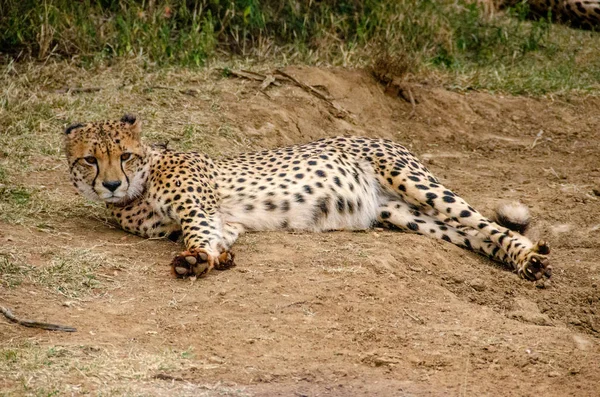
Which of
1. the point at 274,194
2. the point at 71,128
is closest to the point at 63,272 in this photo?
the point at 71,128

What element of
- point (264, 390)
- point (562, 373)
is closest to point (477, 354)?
point (562, 373)

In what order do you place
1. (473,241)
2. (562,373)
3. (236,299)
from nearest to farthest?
(562,373)
(236,299)
(473,241)

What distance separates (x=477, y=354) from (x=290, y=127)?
13.6 ft

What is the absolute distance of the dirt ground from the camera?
173 inches

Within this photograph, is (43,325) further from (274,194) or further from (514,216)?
(514,216)

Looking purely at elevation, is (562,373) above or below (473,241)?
above

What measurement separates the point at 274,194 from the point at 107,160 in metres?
1.06

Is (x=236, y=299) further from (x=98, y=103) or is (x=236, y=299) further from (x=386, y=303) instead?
(x=98, y=103)

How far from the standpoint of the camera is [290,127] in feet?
28.3

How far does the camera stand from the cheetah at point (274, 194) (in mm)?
6145

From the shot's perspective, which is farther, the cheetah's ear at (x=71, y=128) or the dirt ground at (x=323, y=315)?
the cheetah's ear at (x=71, y=128)

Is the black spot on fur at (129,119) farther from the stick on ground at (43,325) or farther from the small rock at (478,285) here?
the small rock at (478,285)

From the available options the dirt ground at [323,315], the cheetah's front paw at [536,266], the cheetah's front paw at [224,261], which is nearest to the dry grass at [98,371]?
the dirt ground at [323,315]

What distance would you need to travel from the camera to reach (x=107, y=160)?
6.13m
